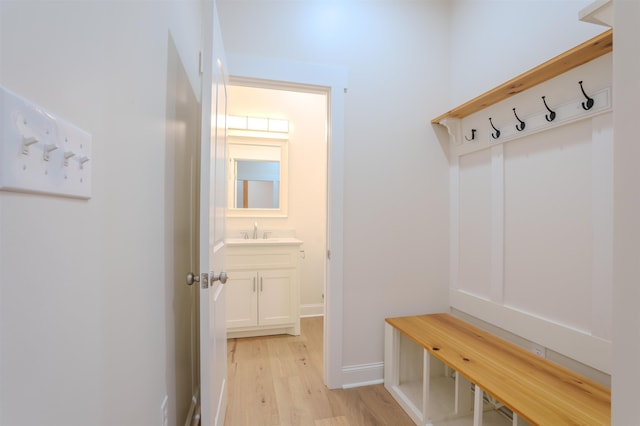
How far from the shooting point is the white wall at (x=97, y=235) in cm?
43

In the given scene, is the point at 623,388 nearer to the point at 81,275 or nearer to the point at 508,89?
the point at 81,275

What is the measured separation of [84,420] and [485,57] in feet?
8.02

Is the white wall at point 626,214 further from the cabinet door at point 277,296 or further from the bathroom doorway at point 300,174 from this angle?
the bathroom doorway at point 300,174

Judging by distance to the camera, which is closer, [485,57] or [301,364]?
[485,57]

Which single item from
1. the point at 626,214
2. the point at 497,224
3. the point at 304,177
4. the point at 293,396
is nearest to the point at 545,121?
the point at 497,224

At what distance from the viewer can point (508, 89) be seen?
5.10 feet

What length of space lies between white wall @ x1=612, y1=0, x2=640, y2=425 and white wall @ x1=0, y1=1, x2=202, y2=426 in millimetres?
822

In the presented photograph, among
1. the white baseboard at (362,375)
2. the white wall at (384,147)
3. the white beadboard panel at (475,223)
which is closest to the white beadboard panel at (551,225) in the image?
the white beadboard panel at (475,223)

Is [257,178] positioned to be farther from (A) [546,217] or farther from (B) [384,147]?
(A) [546,217]

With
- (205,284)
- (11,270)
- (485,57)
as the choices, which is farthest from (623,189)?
(485,57)

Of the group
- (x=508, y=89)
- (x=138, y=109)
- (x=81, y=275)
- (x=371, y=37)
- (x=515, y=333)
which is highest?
(x=371, y=37)

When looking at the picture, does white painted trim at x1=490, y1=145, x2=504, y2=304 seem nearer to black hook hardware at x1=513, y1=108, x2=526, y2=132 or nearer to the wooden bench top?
black hook hardware at x1=513, y1=108, x2=526, y2=132

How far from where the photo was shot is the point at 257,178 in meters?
3.28

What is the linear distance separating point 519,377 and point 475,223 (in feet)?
3.10
